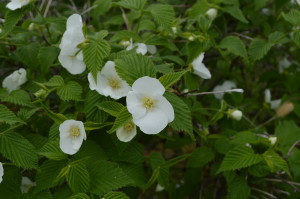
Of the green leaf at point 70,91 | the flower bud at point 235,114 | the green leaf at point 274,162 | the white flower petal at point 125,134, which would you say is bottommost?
the green leaf at point 274,162

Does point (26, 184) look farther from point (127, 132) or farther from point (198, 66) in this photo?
point (198, 66)

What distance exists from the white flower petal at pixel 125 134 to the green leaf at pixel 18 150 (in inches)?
12.1

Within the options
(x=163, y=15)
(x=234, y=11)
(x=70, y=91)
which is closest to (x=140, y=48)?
(x=163, y=15)

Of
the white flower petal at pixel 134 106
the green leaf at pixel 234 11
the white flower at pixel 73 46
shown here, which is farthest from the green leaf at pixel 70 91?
the green leaf at pixel 234 11

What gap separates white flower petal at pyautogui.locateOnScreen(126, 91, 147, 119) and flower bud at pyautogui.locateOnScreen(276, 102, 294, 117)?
1264 mm

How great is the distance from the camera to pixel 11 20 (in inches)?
59.2

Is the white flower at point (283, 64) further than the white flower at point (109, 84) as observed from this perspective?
Yes

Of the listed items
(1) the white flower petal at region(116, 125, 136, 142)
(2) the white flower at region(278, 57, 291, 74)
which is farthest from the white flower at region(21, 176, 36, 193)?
(2) the white flower at region(278, 57, 291, 74)

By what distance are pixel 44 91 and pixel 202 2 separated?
0.88 metres

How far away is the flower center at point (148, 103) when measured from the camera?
1131 mm

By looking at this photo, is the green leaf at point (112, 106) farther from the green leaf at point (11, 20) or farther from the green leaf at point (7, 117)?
the green leaf at point (11, 20)

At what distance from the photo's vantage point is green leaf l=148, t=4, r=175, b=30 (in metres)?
1.50

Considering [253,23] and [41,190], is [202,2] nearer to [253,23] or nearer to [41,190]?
[253,23]

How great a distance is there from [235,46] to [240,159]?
54cm
